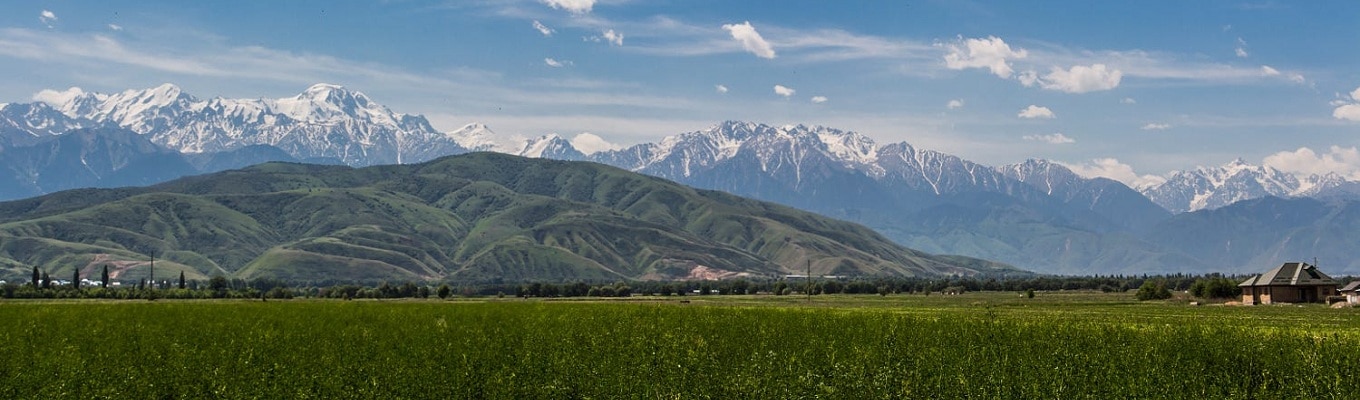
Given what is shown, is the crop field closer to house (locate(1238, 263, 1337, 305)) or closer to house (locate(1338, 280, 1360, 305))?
house (locate(1338, 280, 1360, 305))

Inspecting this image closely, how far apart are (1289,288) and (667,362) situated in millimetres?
137188

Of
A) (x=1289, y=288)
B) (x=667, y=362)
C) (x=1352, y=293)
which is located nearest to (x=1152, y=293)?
(x=1289, y=288)

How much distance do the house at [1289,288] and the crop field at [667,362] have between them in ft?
339

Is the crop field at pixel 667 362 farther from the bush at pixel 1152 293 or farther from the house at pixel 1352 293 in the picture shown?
the bush at pixel 1152 293

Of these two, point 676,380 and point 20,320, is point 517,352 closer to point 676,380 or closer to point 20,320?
point 676,380

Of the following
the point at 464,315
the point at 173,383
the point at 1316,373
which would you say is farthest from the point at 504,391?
the point at 464,315

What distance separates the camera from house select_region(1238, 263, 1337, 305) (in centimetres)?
14875

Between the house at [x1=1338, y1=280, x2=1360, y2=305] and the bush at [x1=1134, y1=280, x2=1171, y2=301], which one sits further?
the bush at [x1=1134, y1=280, x2=1171, y2=301]

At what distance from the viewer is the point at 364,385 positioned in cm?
3478

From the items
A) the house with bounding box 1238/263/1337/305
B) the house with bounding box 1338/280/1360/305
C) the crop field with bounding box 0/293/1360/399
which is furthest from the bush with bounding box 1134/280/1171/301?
the crop field with bounding box 0/293/1360/399

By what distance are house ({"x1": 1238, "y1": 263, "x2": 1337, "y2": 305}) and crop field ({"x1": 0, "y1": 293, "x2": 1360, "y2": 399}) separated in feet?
339

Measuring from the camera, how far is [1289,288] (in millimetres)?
149875

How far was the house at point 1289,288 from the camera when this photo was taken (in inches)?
5856

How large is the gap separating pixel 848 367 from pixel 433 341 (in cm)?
2257
